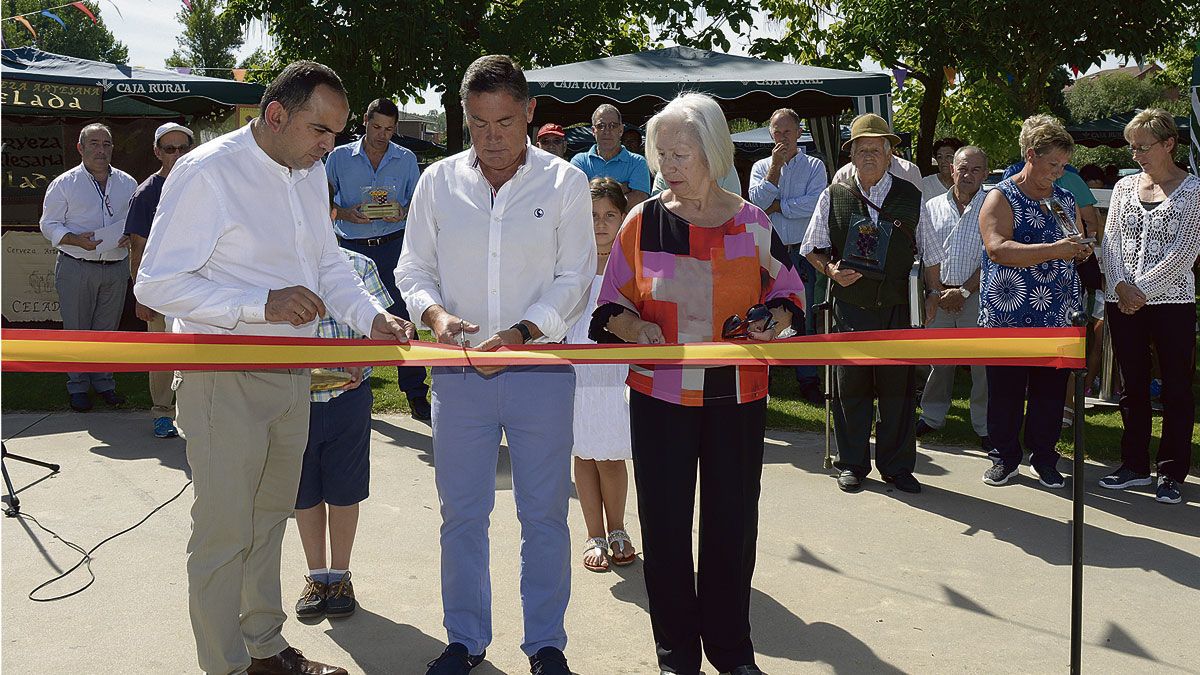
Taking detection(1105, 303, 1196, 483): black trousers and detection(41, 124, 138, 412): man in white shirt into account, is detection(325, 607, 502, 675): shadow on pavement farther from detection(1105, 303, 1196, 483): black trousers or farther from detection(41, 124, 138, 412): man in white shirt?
detection(41, 124, 138, 412): man in white shirt

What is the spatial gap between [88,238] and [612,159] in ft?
13.3

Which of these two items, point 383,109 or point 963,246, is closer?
point 963,246

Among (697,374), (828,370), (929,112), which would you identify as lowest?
(828,370)

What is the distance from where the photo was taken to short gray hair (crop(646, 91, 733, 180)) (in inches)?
137

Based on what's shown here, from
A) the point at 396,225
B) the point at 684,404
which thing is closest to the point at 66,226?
the point at 396,225

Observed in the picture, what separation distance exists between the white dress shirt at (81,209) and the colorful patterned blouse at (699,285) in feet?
19.4

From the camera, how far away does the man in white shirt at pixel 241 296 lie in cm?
325

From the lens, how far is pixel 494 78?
3.50 meters

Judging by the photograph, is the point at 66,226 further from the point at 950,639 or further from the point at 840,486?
the point at 950,639

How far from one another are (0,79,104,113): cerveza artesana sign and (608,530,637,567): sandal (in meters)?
8.21

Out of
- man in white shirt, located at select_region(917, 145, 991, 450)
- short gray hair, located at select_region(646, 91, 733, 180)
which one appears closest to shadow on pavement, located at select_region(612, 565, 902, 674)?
short gray hair, located at select_region(646, 91, 733, 180)

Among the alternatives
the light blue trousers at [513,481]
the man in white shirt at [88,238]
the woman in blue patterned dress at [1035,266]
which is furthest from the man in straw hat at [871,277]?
the man in white shirt at [88,238]

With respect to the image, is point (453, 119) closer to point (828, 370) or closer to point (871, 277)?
point (828, 370)

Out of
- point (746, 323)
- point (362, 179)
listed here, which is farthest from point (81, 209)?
point (746, 323)
